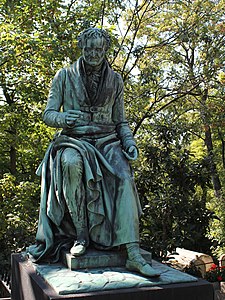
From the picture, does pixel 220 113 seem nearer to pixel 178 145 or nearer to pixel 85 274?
pixel 178 145

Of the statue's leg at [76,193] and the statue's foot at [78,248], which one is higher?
the statue's leg at [76,193]

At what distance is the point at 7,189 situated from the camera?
8.96 metres

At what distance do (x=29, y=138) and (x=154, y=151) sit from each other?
2809mm

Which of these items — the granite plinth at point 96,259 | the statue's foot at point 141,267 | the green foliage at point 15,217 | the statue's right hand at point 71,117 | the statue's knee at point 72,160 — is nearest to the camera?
the statue's foot at point 141,267

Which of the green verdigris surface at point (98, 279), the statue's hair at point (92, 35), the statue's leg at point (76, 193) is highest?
the statue's hair at point (92, 35)

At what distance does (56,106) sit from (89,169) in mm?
711

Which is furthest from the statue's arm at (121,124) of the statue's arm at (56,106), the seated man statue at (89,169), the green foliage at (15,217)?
the green foliage at (15,217)

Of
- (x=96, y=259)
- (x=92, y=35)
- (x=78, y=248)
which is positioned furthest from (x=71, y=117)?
(x=96, y=259)

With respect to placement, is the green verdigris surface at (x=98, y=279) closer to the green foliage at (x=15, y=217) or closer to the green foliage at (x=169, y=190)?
the green foliage at (x=169, y=190)

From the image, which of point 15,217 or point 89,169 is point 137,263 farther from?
point 15,217

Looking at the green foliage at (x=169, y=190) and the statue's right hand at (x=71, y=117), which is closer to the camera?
the statue's right hand at (x=71, y=117)

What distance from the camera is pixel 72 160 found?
4055 mm

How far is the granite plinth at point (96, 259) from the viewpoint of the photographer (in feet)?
12.6

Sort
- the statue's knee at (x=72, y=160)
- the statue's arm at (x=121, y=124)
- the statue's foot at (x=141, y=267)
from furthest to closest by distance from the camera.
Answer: the statue's arm at (x=121, y=124)
the statue's knee at (x=72, y=160)
the statue's foot at (x=141, y=267)
